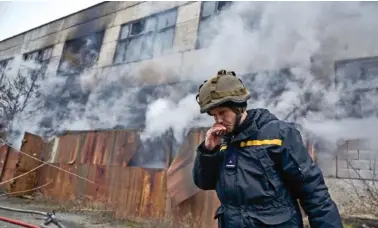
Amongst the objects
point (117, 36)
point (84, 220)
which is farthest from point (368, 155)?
point (117, 36)

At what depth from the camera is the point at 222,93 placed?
1.46m

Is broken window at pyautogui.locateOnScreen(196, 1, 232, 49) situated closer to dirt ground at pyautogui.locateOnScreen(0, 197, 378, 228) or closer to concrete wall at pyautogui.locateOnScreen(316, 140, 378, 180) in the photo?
concrete wall at pyautogui.locateOnScreen(316, 140, 378, 180)

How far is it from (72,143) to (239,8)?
6.11 meters

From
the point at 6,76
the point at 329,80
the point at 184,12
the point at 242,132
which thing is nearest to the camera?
the point at 242,132

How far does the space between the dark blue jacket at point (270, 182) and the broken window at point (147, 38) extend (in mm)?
8747

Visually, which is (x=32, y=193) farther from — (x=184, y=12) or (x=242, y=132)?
(x=242, y=132)

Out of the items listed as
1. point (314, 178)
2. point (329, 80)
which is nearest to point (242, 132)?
point (314, 178)

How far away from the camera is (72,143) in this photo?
7.72 meters

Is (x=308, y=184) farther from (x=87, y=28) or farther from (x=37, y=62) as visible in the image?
(x=37, y=62)

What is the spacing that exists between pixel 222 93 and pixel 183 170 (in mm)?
4051

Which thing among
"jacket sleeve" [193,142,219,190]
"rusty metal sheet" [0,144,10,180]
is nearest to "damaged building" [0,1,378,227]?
"rusty metal sheet" [0,144,10,180]

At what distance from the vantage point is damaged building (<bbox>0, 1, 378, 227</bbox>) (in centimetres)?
534

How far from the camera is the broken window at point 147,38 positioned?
1020 centimetres

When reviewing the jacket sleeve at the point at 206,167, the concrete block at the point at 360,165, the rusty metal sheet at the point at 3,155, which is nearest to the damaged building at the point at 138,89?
the concrete block at the point at 360,165
